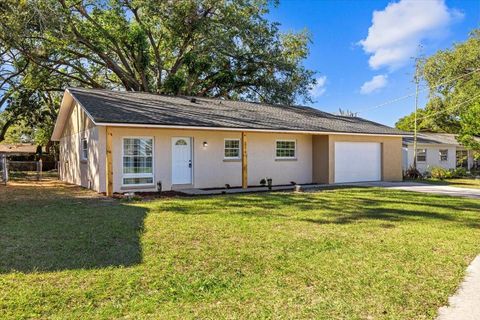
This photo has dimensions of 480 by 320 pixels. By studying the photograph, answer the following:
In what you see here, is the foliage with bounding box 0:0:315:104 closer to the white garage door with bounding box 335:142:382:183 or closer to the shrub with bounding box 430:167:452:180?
the white garage door with bounding box 335:142:382:183

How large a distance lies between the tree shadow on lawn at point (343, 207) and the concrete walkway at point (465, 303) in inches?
130

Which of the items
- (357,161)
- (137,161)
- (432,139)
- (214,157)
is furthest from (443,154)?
(137,161)

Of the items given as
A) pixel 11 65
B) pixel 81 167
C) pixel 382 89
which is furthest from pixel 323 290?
pixel 382 89

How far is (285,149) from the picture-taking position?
1723cm

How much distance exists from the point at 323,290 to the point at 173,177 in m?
10.9

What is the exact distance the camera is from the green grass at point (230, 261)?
389 centimetres

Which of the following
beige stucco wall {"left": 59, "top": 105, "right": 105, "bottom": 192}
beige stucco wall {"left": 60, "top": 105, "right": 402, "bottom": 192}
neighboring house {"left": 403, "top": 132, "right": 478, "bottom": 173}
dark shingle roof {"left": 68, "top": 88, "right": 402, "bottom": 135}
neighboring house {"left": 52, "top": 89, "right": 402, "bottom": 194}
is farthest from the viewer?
neighboring house {"left": 403, "top": 132, "right": 478, "bottom": 173}

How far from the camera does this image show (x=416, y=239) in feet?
22.0

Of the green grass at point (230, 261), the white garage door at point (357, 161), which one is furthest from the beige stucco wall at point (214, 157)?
the green grass at point (230, 261)

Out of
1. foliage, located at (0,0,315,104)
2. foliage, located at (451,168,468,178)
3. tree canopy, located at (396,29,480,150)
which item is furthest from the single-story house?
tree canopy, located at (396,29,480,150)

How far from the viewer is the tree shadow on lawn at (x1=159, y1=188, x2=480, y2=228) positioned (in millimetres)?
8891

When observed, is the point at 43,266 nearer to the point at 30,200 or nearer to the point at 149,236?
the point at 149,236

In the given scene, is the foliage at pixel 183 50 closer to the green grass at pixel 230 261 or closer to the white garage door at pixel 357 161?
the white garage door at pixel 357 161

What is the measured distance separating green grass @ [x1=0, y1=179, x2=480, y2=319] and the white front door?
4852 mm
